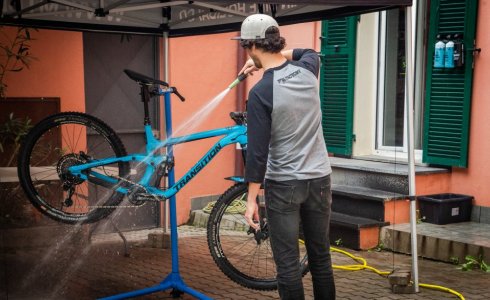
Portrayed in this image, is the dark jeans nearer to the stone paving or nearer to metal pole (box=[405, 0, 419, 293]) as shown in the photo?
metal pole (box=[405, 0, 419, 293])

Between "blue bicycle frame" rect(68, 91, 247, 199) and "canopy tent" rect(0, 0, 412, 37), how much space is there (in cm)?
100

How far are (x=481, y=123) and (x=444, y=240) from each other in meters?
1.48

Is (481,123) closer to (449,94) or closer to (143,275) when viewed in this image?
(449,94)

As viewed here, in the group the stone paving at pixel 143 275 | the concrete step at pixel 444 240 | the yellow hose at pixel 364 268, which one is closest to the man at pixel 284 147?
the stone paving at pixel 143 275

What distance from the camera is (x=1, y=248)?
6750mm

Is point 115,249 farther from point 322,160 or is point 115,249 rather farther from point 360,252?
point 322,160

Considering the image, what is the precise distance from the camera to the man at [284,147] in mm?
4023

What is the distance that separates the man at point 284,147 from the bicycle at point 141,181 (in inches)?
49.0

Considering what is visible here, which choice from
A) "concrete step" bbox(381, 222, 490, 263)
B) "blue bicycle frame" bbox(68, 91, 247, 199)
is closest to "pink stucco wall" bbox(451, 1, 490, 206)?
"concrete step" bbox(381, 222, 490, 263)

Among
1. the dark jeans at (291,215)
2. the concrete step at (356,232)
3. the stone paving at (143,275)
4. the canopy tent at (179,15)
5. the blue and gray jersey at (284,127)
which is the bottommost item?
the stone paving at (143,275)

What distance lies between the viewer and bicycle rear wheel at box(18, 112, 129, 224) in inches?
218

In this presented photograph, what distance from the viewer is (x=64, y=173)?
18.1 ft

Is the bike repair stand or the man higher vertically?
the man

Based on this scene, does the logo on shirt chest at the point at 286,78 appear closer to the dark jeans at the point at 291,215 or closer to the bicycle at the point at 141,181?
the dark jeans at the point at 291,215
